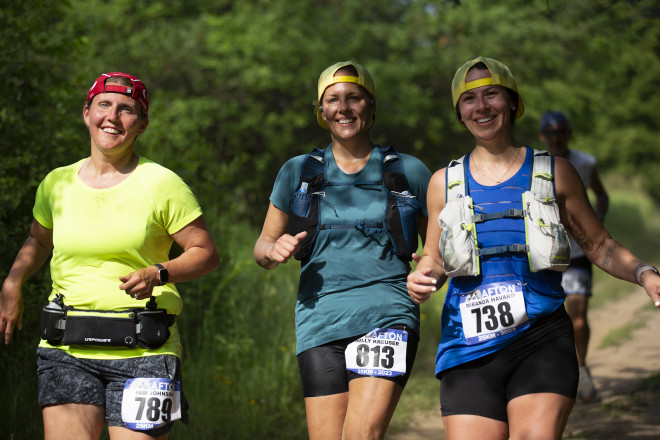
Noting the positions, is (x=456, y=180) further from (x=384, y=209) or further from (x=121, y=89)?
(x=121, y=89)

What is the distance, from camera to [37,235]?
12.3 ft

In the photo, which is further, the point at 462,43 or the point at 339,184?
the point at 462,43

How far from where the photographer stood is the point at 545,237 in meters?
3.31

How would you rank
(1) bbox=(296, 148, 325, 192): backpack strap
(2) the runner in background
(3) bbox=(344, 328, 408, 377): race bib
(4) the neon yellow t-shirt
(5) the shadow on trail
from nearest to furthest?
(4) the neon yellow t-shirt → (3) bbox=(344, 328, 408, 377): race bib → (1) bbox=(296, 148, 325, 192): backpack strap → (5) the shadow on trail → (2) the runner in background

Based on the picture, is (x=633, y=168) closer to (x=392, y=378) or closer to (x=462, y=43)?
(x=462, y=43)

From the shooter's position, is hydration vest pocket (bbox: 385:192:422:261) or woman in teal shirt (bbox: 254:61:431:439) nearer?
woman in teal shirt (bbox: 254:61:431:439)

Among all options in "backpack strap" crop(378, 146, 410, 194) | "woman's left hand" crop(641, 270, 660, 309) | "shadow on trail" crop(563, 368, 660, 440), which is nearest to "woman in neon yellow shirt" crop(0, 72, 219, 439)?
"backpack strap" crop(378, 146, 410, 194)

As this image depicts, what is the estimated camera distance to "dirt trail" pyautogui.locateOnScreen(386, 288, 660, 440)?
21.1 ft

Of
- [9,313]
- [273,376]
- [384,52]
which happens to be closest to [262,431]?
[273,376]

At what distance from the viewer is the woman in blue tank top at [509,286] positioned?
3270 millimetres

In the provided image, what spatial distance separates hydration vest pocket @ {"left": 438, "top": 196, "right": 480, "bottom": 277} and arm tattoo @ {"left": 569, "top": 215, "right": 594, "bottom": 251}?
18.7 inches

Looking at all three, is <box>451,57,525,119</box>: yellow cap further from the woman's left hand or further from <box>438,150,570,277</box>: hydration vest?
the woman's left hand

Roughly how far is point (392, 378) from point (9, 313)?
5.51 ft

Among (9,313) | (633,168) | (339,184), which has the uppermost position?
(633,168)
